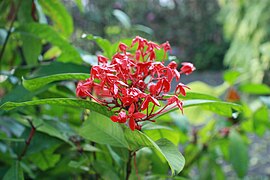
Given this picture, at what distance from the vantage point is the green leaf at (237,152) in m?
1.19

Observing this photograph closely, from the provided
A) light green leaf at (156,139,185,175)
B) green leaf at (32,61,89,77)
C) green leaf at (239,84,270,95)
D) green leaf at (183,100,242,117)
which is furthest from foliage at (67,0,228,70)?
light green leaf at (156,139,185,175)

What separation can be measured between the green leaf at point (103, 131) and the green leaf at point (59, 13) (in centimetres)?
43

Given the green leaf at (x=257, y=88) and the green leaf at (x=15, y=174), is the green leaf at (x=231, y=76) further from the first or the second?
the green leaf at (x=15, y=174)

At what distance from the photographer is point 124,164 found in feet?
2.33

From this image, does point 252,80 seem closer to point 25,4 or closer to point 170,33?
point 25,4

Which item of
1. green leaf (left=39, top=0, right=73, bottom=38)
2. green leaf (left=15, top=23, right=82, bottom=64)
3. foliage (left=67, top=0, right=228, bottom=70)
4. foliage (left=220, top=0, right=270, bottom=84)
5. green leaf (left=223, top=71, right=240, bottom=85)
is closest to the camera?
green leaf (left=15, top=23, right=82, bottom=64)

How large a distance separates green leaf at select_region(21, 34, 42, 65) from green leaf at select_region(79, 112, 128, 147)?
0.32 metres

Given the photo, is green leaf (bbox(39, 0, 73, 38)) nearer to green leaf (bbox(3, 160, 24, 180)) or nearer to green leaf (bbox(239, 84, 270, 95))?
green leaf (bbox(3, 160, 24, 180))

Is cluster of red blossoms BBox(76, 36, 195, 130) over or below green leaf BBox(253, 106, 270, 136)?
over

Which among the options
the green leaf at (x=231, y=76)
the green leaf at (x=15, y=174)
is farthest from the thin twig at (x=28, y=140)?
the green leaf at (x=231, y=76)

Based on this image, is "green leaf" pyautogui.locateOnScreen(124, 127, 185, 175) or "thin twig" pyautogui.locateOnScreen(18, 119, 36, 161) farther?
"thin twig" pyautogui.locateOnScreen(18, 119, 36, 161)

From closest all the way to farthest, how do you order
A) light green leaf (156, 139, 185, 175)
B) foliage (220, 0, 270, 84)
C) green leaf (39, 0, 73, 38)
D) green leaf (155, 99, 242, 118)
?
light green leaf (156, 139, 185, 175), green leaf (155, 99, 242, 118), green leaf (39, 0, 73, 38), foliage (220, 0, 270, 84)

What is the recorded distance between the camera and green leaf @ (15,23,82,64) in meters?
0.80

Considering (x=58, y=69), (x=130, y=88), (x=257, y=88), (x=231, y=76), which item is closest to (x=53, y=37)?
(x=58, y=69)
